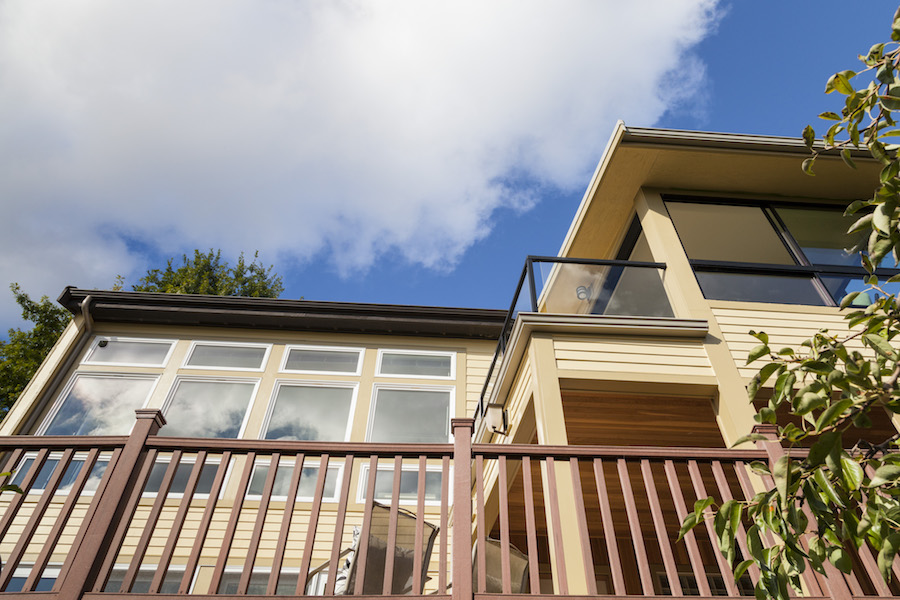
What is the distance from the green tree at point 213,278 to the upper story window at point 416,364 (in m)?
11.0

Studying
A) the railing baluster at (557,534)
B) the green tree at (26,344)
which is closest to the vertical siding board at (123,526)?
the railing baluster at (557,534)

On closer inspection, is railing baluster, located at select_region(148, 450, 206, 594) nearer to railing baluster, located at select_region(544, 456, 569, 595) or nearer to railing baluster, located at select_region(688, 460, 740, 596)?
railing baluster, located at select_region(544, 456, 569, 595)

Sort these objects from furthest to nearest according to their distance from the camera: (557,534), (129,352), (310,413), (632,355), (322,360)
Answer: (322,360) < (129,352) < (310,413) < (632,355) < (557,534)

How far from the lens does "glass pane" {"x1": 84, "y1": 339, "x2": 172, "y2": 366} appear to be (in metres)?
8.23

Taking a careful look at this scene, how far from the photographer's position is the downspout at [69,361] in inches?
288

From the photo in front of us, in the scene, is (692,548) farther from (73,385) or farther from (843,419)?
(73,385)

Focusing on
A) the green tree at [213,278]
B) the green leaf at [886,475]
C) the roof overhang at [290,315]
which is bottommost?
the green leaf at [886,475]

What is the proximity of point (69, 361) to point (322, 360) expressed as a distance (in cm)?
404

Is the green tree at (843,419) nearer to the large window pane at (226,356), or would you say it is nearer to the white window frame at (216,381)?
the white window frame at (216,381)

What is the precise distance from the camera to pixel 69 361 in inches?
315

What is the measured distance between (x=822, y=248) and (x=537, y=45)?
10.4m

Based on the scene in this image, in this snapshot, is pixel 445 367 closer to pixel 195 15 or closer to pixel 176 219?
pixel 195 15

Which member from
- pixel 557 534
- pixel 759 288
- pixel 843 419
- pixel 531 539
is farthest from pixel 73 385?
pixel 759 288

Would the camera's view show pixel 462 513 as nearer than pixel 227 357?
→ Yes
